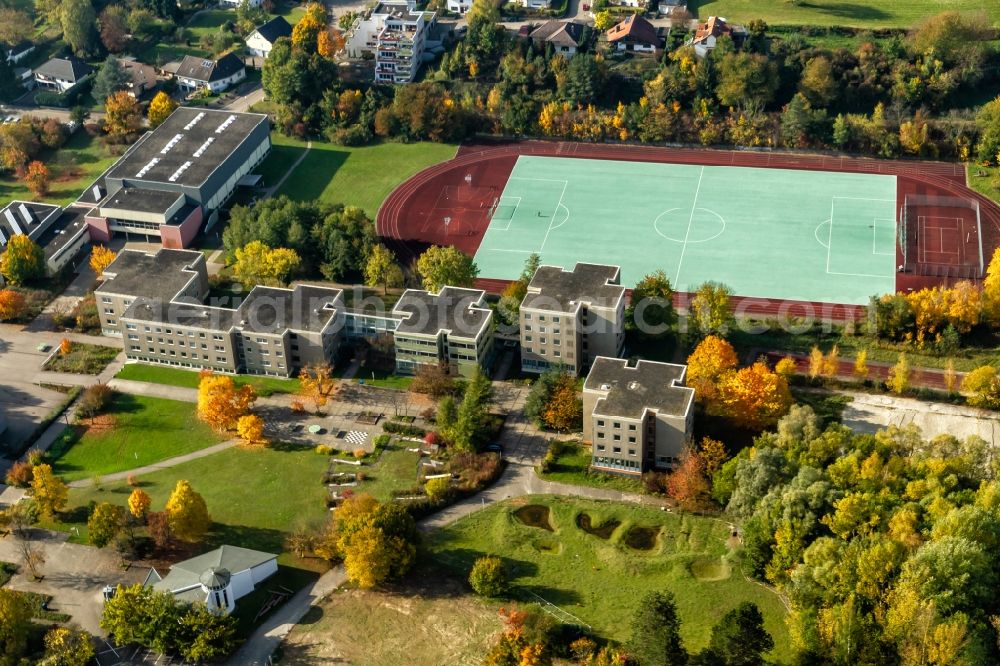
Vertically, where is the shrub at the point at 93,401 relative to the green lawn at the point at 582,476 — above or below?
above

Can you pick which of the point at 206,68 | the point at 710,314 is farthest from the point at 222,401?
the point at 206,68

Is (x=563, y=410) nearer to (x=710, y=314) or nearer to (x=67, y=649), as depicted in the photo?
(x=710, y=314)

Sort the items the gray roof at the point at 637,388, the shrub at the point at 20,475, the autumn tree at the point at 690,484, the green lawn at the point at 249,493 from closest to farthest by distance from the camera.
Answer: the autumn tree at the point at 690,484, the green lawn at the point at 249,493, the gray roof at the point at 637,388, the shrub at the point at 20,475

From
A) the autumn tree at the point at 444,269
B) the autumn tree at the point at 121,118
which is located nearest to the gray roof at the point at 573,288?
the autumn tree at the point at 444,269

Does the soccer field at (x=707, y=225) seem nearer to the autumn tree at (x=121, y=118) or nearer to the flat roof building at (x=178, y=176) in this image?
the flat roof building at (x=178, y=176)

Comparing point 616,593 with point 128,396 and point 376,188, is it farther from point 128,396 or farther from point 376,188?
point 376,188

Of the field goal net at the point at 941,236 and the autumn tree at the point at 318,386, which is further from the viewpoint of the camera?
the field goal net at the point at 941,236

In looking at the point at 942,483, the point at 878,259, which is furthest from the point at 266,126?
the point at 942,483
